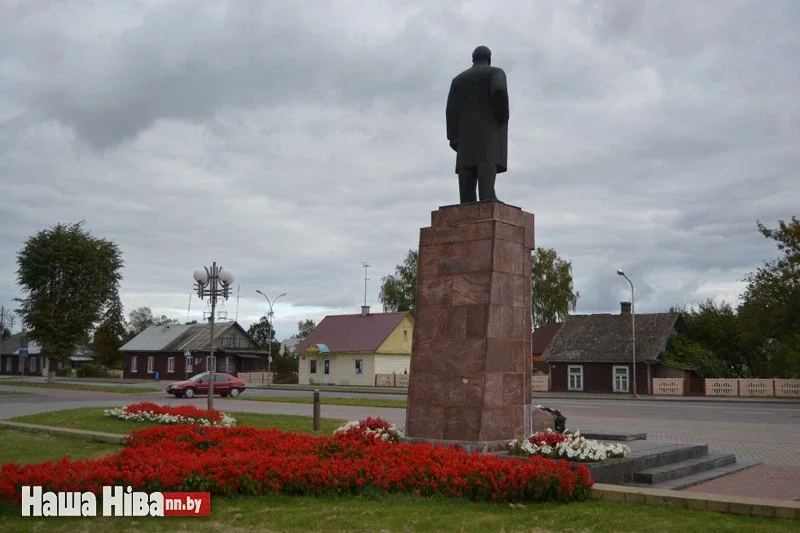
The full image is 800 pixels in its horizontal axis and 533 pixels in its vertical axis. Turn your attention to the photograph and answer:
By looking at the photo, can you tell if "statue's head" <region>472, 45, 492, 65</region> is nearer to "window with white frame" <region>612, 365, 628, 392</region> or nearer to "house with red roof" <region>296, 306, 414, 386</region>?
"window with white frame" <region>612, 365, 628, 392</region>

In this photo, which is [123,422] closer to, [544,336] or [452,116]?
[452,116]

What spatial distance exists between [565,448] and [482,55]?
6.39 m

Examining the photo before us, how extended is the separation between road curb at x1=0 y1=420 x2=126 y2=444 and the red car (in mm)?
17407

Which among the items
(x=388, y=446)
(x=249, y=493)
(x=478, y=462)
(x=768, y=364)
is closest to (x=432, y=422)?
(x=388, y=446)

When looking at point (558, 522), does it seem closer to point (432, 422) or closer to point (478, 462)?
point (478, 462)

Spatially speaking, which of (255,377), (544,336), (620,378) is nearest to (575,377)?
(620,378)

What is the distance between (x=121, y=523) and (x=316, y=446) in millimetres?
3342

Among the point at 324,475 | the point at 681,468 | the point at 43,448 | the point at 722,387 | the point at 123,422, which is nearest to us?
the point at 324,475

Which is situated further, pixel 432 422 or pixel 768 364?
pixel 768 364

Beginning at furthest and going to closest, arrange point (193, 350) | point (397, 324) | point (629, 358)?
point (193, 350)
point (397, 324)
point (629, 358)

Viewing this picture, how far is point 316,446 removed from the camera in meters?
10.2

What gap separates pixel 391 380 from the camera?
5578 cm

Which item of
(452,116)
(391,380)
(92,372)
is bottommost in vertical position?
(92,372)

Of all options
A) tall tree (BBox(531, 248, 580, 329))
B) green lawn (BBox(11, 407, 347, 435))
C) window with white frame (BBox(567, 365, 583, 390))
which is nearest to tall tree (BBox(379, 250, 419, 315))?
tall tree (BBox(531, 248, 580, 329))
